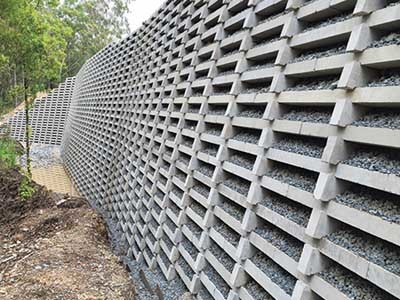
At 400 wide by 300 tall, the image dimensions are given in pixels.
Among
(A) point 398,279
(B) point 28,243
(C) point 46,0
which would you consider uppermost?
(C) point 46,0

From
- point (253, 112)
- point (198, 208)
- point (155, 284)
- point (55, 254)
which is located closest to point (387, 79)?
point (253, 112)

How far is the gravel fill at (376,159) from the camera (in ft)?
5.81

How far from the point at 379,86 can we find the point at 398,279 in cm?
85

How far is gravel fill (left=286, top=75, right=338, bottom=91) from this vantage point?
2223 mm

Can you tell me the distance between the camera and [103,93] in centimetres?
1087

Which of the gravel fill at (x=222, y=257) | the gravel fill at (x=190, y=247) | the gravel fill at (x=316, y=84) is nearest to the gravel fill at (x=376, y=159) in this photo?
the gravel fill at (x=316, y=84)

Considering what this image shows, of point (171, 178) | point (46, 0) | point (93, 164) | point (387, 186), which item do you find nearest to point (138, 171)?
point (171, 178)

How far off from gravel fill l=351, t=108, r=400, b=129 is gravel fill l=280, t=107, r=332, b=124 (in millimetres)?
258

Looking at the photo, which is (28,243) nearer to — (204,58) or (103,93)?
(204,58)

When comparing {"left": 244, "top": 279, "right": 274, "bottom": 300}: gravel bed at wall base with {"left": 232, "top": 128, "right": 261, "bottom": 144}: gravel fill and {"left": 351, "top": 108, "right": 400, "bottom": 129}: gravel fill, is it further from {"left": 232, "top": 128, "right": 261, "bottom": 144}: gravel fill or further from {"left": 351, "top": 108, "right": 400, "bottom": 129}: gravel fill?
{"left": 351, "top": 108, "right": 400, "bottom": 129}: gravel fill

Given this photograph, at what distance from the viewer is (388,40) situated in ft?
6.04

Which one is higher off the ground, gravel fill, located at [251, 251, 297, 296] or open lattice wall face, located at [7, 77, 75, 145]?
gravel fill, located at [251, 251, 297, 296]

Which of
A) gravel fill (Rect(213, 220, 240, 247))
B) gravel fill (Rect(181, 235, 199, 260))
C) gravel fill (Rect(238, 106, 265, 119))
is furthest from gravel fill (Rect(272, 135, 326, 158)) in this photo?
gravel fill (Rect(181, 235, 199, 260))

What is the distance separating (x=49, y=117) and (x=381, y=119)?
65.0 ft
